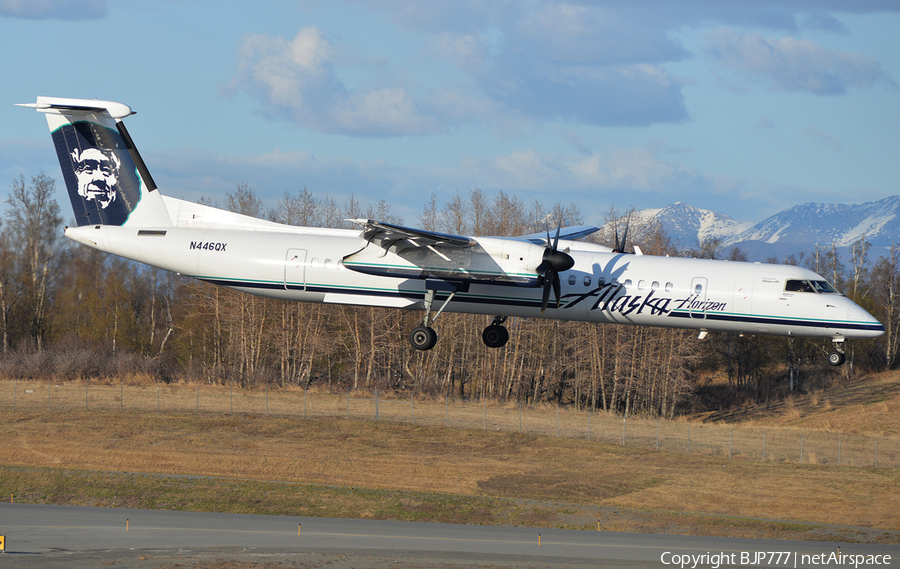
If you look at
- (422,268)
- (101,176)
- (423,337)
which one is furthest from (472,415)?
(101,176)

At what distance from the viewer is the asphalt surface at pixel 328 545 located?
843 inches

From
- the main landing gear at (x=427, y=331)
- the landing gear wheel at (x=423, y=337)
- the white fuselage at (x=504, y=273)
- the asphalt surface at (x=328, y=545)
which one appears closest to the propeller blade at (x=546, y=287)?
the white fuselage at (x=504, y=273)

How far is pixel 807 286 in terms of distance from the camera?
2475 centimetres

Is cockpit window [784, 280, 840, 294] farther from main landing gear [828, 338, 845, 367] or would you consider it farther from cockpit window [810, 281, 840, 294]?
main landing gear [828, 338, 845, 367]

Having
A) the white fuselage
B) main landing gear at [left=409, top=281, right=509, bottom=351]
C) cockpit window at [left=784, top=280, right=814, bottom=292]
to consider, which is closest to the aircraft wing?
the white fuselage

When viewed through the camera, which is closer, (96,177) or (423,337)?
(423,337)

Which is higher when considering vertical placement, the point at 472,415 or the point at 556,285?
the point at 556,285

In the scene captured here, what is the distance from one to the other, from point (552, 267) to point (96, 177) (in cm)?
1750

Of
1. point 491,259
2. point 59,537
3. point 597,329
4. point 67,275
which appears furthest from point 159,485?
point 67,275

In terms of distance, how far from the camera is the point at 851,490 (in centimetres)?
3559

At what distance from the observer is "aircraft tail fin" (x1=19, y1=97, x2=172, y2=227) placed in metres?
28.8

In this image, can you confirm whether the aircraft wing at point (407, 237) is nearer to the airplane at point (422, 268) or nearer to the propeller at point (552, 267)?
the airplane at point (422, 268)

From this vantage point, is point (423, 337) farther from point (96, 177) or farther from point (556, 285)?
point (96, 177)

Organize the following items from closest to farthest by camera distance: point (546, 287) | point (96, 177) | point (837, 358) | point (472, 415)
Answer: point (837, 358) < point (546, 287) < point (96, 177) < point (472, 415)
